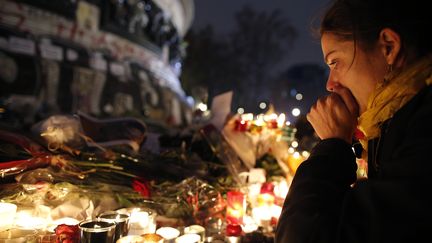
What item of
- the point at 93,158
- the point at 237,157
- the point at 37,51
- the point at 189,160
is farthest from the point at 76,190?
the point at 37,51

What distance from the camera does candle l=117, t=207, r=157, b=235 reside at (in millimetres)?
1968

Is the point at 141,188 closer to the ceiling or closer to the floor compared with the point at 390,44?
closer to the floor

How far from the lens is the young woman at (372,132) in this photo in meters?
0.94

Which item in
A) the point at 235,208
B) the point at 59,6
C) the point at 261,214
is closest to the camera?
the point at 235,208

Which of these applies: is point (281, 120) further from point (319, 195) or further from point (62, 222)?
point (319, 195)

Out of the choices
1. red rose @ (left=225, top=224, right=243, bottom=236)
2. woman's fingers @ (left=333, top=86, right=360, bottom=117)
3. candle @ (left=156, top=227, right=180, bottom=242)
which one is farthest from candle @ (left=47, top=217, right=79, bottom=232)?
woman's fingers @ (left=333, top=86, right=360, bottom=117)

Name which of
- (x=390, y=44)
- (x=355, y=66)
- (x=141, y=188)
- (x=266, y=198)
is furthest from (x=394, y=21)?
(x=141, y=188)

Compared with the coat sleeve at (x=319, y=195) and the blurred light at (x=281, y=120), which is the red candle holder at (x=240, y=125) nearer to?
the blurred light at (x=281, y=120)

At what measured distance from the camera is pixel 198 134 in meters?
3.85

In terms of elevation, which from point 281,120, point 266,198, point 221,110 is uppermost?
point 281,120

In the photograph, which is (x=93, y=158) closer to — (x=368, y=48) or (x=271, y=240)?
(x=271, y=240)

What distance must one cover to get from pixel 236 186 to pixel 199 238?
1175 mm

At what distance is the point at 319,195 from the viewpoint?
1.16m

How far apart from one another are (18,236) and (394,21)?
6.90 feet
